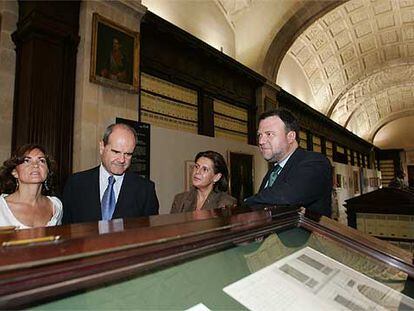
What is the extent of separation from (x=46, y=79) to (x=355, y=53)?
13162mm

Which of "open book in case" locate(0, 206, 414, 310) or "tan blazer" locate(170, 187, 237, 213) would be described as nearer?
"open book in case" locate(0, 206, 414, 310)

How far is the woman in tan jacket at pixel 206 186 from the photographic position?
282 centimetres

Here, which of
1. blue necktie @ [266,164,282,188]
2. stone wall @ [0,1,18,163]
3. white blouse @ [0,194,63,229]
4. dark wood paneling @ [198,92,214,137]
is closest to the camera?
white blouse @ [0,194,63,229]

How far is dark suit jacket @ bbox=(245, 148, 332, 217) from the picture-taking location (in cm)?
167

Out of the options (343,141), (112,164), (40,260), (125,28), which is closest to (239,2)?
(125,28)

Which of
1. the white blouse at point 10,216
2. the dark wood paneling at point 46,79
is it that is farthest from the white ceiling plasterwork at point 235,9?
the white blouse at point 10,216

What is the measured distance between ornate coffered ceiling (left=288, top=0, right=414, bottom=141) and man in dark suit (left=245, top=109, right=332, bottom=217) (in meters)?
9.47

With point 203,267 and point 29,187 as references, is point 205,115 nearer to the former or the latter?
point 29,187

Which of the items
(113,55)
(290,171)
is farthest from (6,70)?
(290,171)

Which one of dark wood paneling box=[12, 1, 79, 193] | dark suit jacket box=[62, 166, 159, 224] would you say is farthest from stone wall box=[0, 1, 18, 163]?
dark suit jacket box=[62, 166, 159, 224]

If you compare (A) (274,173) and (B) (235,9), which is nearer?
(A) (274,173)

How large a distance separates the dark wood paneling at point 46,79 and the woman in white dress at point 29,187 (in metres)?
1.19

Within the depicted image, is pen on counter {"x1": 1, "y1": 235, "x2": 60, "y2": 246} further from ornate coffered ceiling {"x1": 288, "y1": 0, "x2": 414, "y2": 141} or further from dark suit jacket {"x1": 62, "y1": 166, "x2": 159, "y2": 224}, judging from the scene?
ornate coffered ceiling {"x1": 288, "y1": 0, "x2": 414, "y2": 141}

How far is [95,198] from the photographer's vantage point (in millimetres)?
2105
